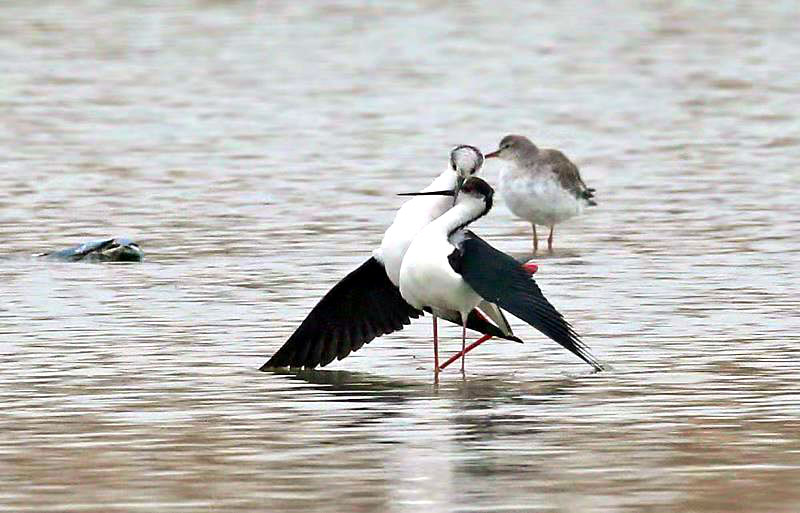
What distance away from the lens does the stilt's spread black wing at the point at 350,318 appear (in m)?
11.6

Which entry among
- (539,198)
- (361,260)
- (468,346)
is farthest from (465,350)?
(539,198)

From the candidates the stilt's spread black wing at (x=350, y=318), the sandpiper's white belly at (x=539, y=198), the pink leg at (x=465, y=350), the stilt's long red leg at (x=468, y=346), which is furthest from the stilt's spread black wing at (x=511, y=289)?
the sandpiper's white belly at (x=539, y=198)

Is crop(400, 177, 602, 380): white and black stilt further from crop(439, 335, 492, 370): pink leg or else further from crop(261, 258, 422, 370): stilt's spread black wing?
crop(261, 258, 422, 370): stilt's spread black wing

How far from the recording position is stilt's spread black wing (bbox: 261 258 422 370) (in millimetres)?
11570

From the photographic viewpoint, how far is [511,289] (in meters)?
10.9

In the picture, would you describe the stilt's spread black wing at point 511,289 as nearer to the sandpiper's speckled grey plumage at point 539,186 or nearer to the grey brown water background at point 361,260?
the grey brown water background at point 361,260

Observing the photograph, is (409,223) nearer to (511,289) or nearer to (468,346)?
(468,346)

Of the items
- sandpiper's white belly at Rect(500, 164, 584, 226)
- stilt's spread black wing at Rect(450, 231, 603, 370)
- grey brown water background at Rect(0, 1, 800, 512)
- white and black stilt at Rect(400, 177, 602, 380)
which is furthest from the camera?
sandpiper's white belly at Rect(500, 164, 584, 226)

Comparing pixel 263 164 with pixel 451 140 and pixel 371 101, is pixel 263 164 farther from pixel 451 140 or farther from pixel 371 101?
pixel 371 101

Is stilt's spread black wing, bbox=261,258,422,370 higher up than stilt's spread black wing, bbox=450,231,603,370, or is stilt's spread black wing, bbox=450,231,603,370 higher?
stilt's spread black wing, bbox=450,231,603,370

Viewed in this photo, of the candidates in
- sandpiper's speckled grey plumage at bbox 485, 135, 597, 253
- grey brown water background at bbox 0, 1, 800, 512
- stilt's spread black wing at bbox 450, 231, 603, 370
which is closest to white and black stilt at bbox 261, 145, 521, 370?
grey brown water background at bbox 0, 1, 800, 512

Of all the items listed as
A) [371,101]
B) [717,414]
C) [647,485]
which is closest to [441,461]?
[647,485]

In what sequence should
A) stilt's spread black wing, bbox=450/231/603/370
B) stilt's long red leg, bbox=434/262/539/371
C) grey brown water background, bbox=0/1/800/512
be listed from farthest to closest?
stilt's long red leg, bbox=434/262/539/371
stilt's spread black wing, bbox=450/231/603/370
grey brown water background, bbox=0/1/800/512

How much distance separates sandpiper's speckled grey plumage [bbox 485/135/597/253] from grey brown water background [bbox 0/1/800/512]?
28 centimetres
